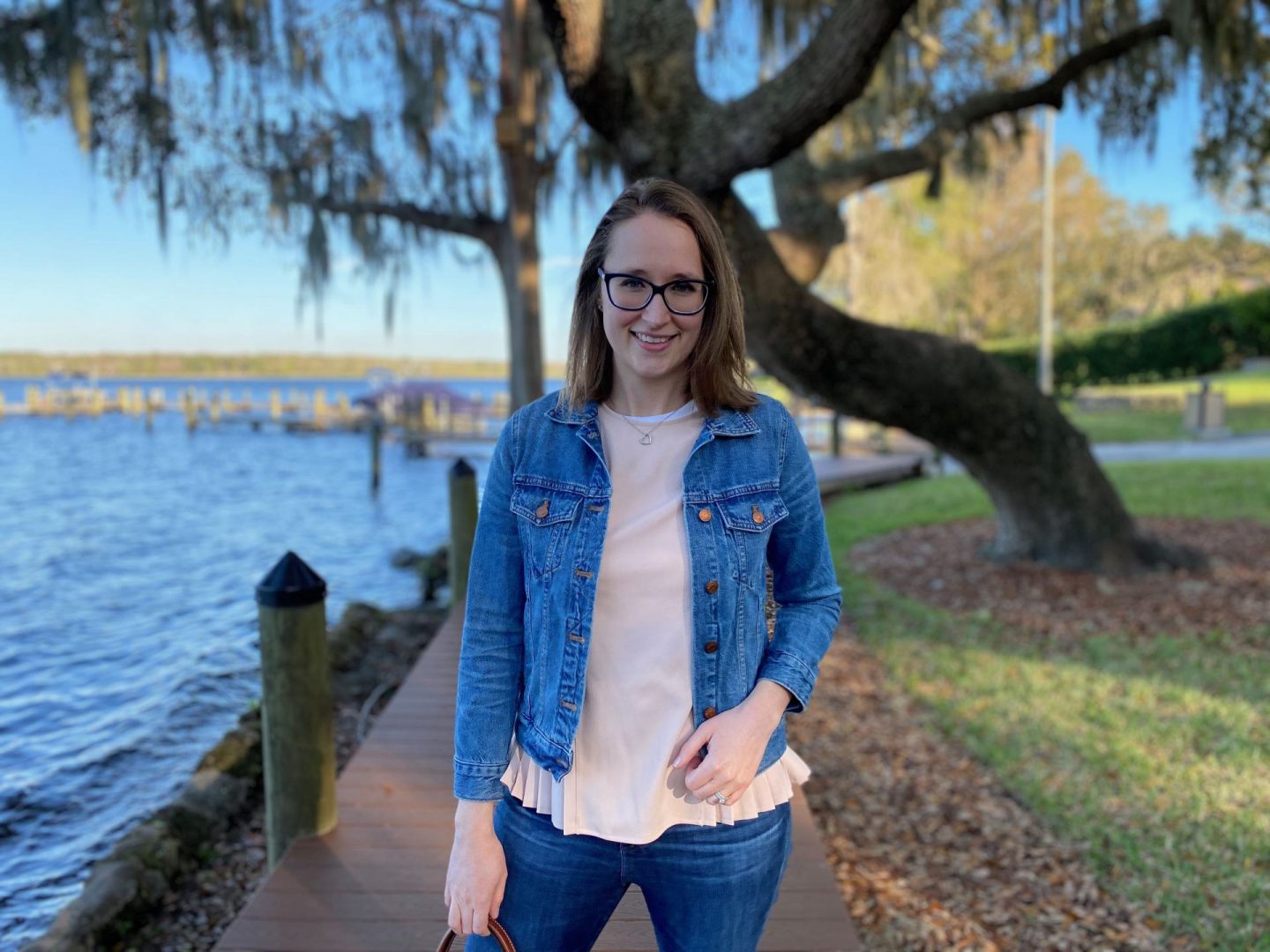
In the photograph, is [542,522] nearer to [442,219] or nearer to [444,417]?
[442,219]

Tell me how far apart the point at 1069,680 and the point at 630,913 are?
11.8 ft

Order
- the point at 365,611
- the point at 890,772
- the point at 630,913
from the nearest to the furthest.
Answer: the point at 630,913
the point at 890,772
the point at 365,611

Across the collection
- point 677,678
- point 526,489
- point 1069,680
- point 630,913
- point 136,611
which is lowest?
point 136,611

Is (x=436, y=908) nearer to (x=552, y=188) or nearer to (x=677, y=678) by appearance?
(x=677, y=678)

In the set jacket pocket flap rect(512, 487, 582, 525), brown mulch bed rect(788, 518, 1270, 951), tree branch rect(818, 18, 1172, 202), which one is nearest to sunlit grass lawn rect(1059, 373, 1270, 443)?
brown mulch bed rect(788, 518, 1270, 951)

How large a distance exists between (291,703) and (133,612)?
21.3 ft

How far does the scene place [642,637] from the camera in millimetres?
1224

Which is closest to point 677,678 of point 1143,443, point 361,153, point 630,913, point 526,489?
point 526,489

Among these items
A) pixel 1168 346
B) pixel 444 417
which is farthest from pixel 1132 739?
pixel 444 417

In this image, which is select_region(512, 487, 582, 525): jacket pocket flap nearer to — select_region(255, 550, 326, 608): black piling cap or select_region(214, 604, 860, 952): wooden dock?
select_region(214, 604, 860, 952): wooden dock

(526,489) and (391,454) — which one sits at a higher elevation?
(526,489)

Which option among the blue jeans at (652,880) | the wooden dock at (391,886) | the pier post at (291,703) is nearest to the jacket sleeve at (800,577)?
the blue jeans at (652,880)

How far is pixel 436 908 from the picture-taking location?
7.95 ft

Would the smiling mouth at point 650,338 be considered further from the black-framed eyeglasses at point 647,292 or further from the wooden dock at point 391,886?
the wooden dock at point 391,886
